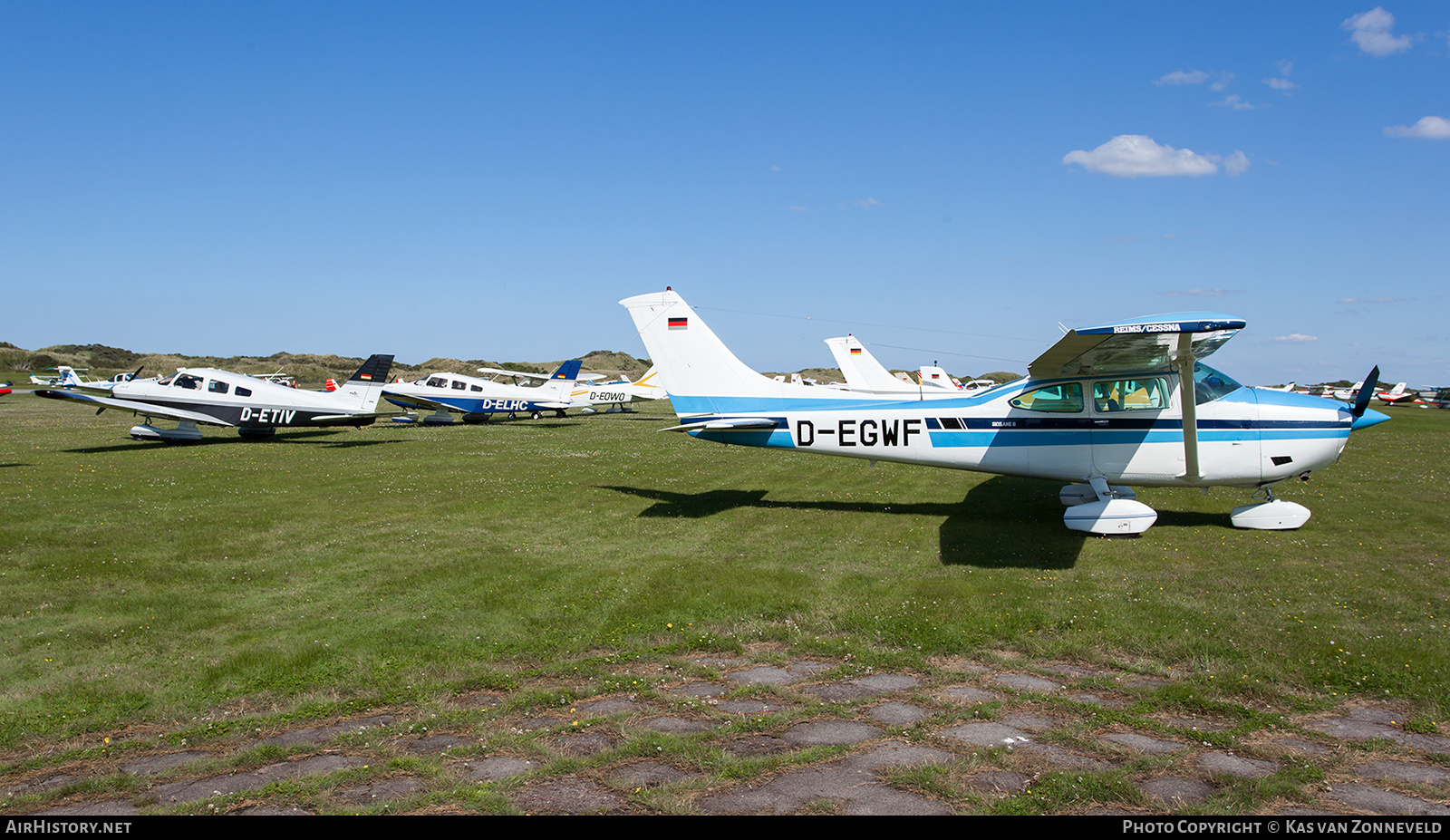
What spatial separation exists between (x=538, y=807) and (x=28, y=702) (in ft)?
13.5

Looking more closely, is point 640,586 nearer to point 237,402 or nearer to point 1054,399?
point 1054,399

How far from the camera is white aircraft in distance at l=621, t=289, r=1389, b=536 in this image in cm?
1016

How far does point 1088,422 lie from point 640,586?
6831 millimetres

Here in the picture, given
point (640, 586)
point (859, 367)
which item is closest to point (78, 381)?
point (859, 367)

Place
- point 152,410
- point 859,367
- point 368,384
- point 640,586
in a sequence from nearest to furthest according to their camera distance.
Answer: point 640,586, point 152,410, point 368,384, point 859,367

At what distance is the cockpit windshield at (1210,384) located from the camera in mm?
10500

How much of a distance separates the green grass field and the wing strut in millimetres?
953

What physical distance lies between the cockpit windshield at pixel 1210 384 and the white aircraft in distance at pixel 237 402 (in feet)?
68.1

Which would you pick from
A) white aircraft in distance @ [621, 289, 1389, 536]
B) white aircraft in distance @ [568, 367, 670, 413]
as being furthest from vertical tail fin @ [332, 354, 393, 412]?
white aircraft in distance @ [621, 289, 1389, 536]

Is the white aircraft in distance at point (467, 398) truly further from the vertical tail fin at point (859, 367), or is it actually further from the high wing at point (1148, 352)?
the high wing at point (1148, 352)

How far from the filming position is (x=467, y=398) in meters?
32.4

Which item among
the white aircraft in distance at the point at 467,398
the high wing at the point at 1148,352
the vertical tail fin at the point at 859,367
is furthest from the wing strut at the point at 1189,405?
the white aircraft in distance at the point at 467,398

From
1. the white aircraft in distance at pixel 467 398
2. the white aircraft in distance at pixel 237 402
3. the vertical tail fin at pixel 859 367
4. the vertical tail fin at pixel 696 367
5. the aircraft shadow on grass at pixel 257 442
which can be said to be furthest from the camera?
the white aircraft in distance at pixel 467 398

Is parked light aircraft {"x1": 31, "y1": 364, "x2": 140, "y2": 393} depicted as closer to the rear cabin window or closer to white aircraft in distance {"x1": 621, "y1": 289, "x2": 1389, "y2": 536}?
white aircraft in distance {"x1": 621, "y1": 289, "x2": 1389, "y2": 536}
